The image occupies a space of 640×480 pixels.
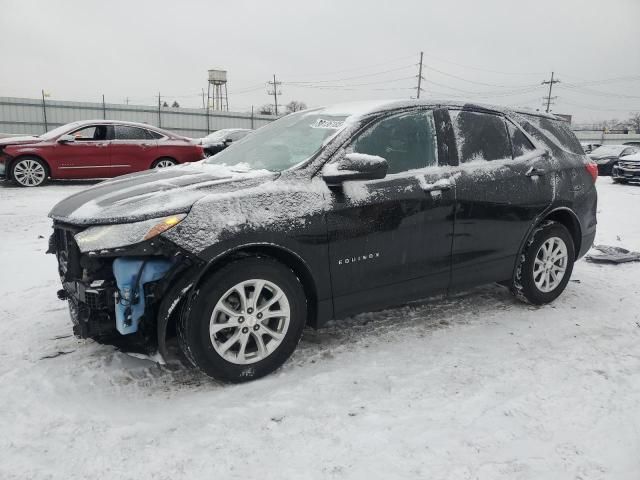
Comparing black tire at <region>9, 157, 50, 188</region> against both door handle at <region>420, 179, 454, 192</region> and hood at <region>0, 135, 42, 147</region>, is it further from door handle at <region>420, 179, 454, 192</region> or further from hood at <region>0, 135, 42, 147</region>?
door handle at <region>420, 179, 454, 192</region>

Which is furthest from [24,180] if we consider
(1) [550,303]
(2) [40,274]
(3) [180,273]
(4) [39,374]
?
(1) [550,303]

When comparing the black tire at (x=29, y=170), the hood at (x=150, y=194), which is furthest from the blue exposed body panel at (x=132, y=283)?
the black tire at (x=29, y=170)

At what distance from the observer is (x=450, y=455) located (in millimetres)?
2277

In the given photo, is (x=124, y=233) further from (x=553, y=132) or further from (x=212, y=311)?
(x=553, y=132)

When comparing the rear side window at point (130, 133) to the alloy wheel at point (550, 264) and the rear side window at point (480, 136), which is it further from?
the alloy wheel at point (550, 264)

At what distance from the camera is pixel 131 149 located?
10633mm

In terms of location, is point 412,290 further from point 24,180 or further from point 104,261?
point 24,180

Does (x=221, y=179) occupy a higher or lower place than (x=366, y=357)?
higher

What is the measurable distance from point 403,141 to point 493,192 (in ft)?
2.81

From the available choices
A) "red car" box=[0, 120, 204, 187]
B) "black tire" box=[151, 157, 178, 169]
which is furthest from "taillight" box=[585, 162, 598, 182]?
"black tire" box=[151, 157, 178, 169]

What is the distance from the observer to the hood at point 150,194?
265 cm

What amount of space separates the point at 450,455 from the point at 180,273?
1.60 metres

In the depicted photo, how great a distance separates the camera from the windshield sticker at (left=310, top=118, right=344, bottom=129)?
3.33m

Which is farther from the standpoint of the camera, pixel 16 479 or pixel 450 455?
pixel 450 455
